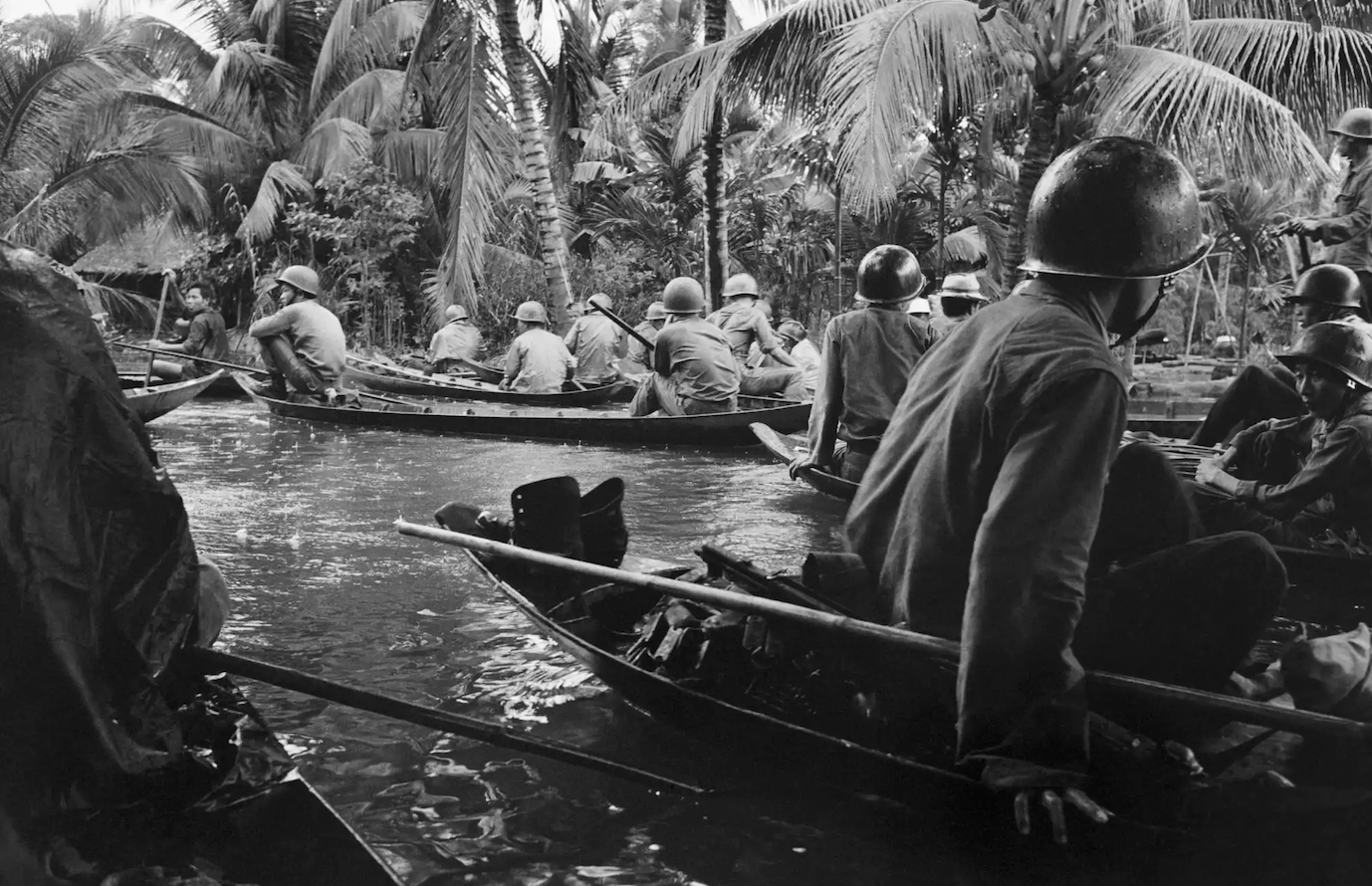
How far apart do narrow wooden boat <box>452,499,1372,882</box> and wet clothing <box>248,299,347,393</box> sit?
10352 millimetres

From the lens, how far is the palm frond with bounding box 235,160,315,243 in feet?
72.8

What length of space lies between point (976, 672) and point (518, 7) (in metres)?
16.0

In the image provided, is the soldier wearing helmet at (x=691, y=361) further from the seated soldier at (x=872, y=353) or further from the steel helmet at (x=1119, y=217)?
the steel helmet at (x=1119, y=217)

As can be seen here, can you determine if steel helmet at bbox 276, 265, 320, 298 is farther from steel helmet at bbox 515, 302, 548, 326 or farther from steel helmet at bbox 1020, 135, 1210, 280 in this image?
steel helmet at bbox 1020, 135, 1210, 280

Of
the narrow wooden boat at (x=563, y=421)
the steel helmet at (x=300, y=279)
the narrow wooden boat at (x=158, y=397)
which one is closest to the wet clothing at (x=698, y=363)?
the narrow wooden boat at (x=563, y=421)

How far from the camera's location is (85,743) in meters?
2.74

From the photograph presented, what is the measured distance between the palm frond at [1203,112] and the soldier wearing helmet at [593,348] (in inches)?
287

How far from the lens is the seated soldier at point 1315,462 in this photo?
5102 millimetres

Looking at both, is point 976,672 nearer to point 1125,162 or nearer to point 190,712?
point 1125,162

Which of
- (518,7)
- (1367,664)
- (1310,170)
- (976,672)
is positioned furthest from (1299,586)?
(518,7)

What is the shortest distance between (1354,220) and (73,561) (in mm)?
8596

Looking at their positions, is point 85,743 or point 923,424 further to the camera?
point 923,424

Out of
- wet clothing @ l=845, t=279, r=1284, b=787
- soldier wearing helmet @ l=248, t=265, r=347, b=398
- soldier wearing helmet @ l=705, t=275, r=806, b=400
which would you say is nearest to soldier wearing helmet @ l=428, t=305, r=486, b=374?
soldier wearing helmet @ l=248, t=265, r=347, b=398

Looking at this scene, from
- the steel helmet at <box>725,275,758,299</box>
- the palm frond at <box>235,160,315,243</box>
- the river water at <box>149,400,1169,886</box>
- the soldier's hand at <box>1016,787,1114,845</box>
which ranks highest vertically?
the palm frond at <box>235,160,315,243</box>
